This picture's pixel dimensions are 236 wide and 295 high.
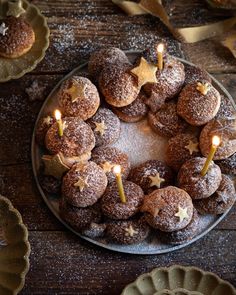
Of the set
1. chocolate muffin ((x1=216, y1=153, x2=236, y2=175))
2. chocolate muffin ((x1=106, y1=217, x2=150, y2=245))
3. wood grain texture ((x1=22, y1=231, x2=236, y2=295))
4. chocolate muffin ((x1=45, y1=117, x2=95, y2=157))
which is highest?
chocolate muffin ((x1=45, y1=117, x2=95, y2=157))

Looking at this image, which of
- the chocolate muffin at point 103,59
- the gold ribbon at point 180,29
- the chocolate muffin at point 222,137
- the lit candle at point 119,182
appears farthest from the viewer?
the gold ribbon at point 180,29

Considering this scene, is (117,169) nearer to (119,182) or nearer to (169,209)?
(119,182)

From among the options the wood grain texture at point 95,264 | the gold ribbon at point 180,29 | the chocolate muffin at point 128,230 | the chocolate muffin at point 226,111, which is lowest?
the wood grain texture at point 95,264

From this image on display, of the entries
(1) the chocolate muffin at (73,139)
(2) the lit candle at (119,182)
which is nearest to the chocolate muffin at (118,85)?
(1) the chocolate muffin at (73,139)

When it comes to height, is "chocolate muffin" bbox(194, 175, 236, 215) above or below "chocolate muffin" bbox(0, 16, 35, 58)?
below

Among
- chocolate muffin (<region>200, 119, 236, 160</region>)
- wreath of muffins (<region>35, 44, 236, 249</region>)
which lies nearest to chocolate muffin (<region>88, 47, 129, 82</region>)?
wreath of muffins (<region>35, 44, 236, 249</region>)

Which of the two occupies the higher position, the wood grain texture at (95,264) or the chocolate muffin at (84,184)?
the chocolate muffin at (84,184)

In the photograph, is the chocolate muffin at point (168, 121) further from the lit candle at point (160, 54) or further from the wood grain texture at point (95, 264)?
the wood grain texture at point (95, 264)

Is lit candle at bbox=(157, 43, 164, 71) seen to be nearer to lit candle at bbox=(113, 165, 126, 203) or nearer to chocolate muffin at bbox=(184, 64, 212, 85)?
chocolate muffin at bbox=(184, 64, 212, 85)

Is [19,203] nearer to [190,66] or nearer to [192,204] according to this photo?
[192,204]
